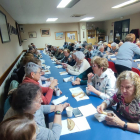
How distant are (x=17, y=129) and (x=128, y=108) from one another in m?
1.03

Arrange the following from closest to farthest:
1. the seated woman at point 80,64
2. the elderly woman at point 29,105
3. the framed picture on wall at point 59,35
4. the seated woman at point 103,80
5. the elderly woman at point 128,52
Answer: the elderly woman at point 29,105 < the seated woman at point 103,80 < the seated woman at point 80,64 < the elderly woman at point 128,52 < the framed picture on wall at point 59,35

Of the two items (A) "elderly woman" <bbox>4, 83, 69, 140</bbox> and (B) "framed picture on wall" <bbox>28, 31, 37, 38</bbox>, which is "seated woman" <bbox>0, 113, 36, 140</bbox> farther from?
(B) "framed picture on wall" <bbox>28, 31, 37, 38</bbox>

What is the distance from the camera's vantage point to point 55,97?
1.70 metres

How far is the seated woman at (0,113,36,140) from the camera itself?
0.58 meters

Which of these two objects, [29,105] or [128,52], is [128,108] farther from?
[128,52]

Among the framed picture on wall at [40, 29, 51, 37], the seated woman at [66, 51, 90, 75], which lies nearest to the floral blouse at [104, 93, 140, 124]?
the seated woman at [66, 51, 90, 75]

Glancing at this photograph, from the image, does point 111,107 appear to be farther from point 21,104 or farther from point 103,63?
point 21,104

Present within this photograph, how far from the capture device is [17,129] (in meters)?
0.61

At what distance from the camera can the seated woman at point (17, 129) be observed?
0.58 meters

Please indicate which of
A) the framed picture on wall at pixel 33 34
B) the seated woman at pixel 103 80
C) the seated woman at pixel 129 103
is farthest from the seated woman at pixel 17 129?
the framed picture on wall at pixel 33 34

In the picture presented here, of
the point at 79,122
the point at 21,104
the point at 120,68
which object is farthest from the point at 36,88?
the point at 120,68

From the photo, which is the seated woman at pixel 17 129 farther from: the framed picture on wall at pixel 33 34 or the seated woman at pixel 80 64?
the framed picture on wall at pixel 33 34

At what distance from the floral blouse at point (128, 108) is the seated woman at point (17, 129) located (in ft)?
3.08

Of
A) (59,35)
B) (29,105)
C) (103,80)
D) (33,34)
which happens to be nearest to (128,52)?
(103,80)
